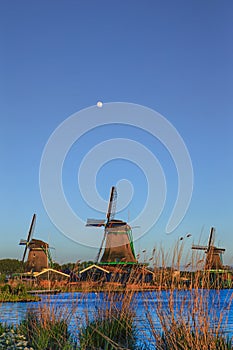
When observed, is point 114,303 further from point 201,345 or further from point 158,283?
point 201,345

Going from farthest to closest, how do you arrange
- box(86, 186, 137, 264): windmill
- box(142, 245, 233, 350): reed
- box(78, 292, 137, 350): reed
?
box(86, 186, 137, 264): windmill < box(78, 292, 137, 350): reed < box(142, 245, 233, 350): reed

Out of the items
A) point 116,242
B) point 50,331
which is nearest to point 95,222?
point 116,242

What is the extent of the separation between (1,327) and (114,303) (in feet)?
5.46

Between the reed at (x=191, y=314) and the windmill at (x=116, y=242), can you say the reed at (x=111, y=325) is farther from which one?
the windmill at (x=116, y=242)

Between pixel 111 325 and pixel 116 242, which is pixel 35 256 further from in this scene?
pixel 111 325

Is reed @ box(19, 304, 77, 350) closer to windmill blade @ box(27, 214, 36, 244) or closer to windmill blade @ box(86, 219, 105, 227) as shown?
windmill blade @ box(86, 219, 105, 227)

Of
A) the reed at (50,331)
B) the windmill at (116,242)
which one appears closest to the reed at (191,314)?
the reed at (50,331)

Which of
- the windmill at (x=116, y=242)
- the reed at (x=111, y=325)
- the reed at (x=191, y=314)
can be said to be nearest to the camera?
the reed at (x=191, y=314)

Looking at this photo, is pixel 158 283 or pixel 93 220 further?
pixel 93 220

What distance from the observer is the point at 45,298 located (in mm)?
6055

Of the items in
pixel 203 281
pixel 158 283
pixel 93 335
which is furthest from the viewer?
pixel 93 335

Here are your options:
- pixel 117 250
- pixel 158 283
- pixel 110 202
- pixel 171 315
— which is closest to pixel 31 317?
pixel 158 283

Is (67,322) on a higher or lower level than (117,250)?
lower

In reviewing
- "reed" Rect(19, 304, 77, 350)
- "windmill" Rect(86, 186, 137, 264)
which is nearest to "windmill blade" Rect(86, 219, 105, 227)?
"windmill" Rect(86, 186, 137, 264)
